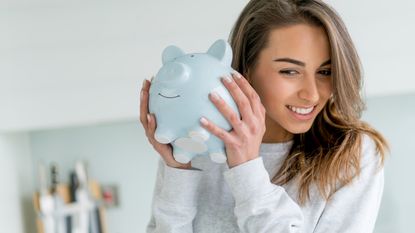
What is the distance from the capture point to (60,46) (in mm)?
1861

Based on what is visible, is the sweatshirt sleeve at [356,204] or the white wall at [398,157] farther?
the white wall at [398,157]

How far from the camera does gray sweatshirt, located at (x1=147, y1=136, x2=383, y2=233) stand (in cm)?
95

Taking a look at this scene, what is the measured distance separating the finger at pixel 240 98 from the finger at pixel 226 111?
15 millimetres

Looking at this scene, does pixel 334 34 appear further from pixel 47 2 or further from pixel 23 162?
pixel 23 162

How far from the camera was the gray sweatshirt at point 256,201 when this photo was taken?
0.95m

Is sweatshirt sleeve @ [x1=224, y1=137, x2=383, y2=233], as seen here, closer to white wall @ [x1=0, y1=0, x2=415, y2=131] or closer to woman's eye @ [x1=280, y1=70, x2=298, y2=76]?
woman's eye @ [x1=280, y1=70, x2=298, y2=76]

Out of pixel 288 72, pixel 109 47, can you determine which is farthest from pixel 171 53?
pixel 109 47

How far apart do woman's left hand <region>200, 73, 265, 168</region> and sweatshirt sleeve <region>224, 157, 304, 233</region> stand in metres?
0.02

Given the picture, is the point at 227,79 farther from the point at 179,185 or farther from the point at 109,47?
the point at 109,47

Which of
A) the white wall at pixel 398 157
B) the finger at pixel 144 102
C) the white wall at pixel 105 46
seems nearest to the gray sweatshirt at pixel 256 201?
the finger at pixel 144 102

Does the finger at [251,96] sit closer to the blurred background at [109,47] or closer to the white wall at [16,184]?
the blurred background at [109,47]

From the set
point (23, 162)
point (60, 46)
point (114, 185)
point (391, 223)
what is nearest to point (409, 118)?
point (391, 223)

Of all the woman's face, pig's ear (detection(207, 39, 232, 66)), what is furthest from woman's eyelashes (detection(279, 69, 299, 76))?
pig's ear (detection(207, 39, 232, 66))

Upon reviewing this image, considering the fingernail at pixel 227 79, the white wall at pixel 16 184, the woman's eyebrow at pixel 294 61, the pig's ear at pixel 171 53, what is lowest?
the white wall at pixel 16 184
